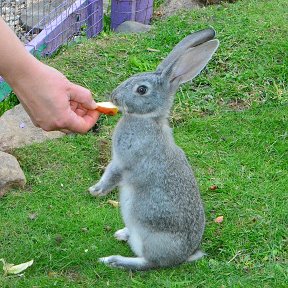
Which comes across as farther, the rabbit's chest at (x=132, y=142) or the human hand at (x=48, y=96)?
the rabbit's chest at (x=132, y=142)

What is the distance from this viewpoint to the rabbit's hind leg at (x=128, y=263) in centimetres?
420

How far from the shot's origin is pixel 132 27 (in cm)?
788

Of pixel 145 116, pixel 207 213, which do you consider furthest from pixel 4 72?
pixel 207 213

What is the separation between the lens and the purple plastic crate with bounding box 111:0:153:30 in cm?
805

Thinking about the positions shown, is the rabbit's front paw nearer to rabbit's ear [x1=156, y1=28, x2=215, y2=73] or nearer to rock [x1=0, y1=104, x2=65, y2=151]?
rabbit's ear [x1=156, y1=28, x2=215, y2=73]

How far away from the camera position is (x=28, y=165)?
5336 mm

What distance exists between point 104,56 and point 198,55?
2811mm

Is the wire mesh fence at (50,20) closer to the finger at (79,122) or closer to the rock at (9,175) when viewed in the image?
the rock at (9,175)

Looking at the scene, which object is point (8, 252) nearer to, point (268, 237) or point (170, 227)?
point (170, 227)

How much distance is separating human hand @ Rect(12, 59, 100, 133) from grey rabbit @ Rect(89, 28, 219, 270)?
26.7 inches

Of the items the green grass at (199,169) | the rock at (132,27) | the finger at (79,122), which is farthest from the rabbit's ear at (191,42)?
the rock at (132,27)

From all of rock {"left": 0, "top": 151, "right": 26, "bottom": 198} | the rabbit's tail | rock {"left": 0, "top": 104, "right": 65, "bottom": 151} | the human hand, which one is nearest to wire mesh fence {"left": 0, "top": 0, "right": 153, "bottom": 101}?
rock {"left": 0, "top": 104, "right": 65, "bottom": 151}

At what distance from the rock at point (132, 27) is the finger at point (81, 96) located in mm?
4242

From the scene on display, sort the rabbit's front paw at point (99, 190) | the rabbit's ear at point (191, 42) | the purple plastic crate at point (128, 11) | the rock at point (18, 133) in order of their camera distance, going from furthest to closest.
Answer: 1. the purple plastic crate at point (128, 11)
2. the rock at point (18, 133)
3. the rabbit's front paw at point (99, 190)
4. the rabbit's ear at point (191, 42)
